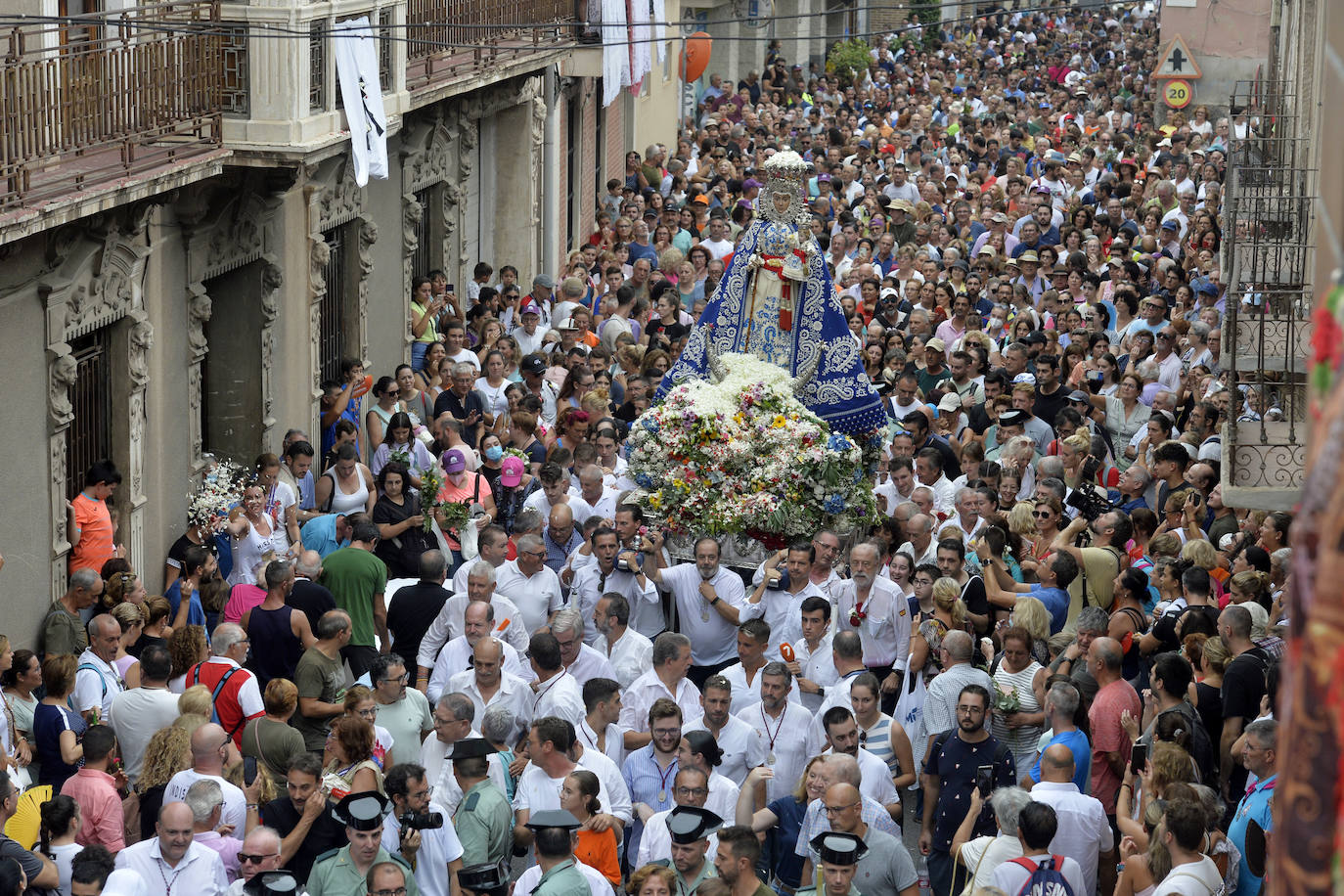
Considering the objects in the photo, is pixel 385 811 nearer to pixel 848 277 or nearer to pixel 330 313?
pixel 330 313

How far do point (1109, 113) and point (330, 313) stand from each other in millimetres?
19981

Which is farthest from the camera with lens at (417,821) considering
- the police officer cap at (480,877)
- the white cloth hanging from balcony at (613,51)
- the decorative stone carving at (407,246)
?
the white cloth hanging from balcony at (613,51)

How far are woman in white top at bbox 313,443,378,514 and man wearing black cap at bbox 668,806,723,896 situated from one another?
5.81m

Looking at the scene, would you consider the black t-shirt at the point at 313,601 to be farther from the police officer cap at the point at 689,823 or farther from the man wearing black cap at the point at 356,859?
the police officer cap at the point at 689,823

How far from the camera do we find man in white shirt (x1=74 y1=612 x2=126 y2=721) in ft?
31.0

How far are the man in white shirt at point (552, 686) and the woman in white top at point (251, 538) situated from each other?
3.23 meters

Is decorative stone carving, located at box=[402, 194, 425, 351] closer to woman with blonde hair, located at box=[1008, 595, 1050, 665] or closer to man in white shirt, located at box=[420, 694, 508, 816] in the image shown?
woman with blonde hair, located at box=[1008, 595, 1050, 665]

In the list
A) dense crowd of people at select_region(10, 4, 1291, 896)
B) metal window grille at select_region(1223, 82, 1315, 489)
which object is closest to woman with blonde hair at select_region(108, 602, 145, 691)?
dense crowd of people at select_region(10, 4, 1291, 896)

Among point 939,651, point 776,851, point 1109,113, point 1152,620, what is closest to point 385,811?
point 776,851

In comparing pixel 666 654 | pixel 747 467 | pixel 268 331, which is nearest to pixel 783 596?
pixel 747 467

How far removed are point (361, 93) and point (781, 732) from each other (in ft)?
24.8

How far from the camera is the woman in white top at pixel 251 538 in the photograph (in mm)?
12195

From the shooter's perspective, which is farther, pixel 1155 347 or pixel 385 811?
pixel 1155 347

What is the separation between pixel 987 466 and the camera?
12570 mm
